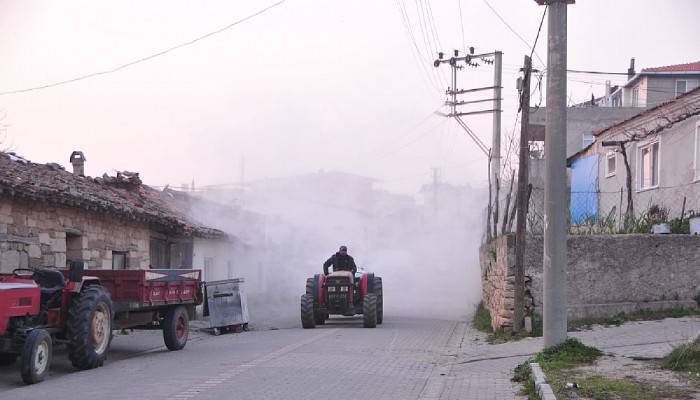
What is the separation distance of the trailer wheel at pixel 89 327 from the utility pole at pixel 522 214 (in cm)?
756

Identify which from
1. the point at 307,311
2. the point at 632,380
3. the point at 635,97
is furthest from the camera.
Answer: the point at 635,97

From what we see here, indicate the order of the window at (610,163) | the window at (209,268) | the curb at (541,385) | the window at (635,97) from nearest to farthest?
the curb at (541,385) → the window at (209,268) → the window at (610,163) → the window at (635,97)

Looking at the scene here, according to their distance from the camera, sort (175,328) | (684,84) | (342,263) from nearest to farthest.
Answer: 1. (175,328)
2. (342,263)
3. (684,84)

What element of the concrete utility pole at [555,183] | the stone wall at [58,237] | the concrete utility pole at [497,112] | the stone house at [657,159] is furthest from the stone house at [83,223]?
the stone house at [657,159]

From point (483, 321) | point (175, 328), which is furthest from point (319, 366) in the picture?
point (483, 321)

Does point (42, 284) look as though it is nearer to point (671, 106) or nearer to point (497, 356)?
point (497, 356)

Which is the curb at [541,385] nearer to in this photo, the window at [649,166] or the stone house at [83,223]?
the stone house at [83,223]

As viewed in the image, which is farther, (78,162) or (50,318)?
(78,162)

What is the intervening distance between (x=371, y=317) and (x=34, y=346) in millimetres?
9815

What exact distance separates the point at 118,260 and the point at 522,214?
32.9 feet

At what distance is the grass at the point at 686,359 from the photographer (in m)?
8.59

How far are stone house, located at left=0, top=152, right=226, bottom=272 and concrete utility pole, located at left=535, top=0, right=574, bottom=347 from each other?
9148 mm

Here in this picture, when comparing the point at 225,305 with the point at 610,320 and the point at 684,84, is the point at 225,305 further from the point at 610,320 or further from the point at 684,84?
the point at 684,84

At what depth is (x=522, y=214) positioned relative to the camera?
14164 mm
